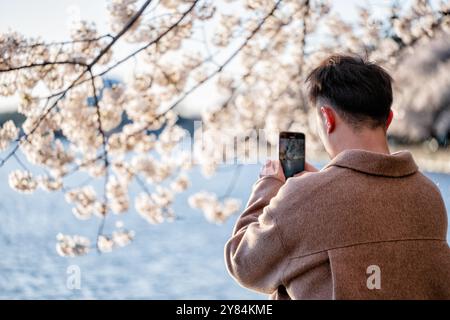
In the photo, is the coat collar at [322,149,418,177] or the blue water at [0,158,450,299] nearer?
the coat collar at [322,149,418,177]

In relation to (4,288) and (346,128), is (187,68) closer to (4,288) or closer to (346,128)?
(346,128)

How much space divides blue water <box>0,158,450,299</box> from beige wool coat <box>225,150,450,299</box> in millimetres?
7999

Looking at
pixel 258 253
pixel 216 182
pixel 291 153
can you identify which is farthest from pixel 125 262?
pixel 258 253

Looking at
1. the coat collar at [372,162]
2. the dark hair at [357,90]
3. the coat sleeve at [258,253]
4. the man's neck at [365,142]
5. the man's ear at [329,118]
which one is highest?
the dark hair at [357,90]

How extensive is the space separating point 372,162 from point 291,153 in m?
0.22

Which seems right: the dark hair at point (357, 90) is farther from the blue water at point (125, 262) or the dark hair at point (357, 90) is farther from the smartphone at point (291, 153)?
the blue water at point (125, 262)

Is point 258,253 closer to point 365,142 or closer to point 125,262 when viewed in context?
point 365,142

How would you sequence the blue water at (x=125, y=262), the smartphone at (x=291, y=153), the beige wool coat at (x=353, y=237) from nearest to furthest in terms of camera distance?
1. the beige wool coat at (x=353, y=237)
2. the smartphone at (x=291, y=153)
3. the blue water at (x=125, y=262)

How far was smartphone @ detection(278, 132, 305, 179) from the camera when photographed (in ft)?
3.59

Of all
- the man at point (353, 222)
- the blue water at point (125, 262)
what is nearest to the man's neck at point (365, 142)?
the man at point (353, 222)

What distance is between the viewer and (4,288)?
39.6 ft

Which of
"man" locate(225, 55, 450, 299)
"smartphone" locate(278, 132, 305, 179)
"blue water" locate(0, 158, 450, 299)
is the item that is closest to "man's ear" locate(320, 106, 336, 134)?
"man" locate(225, 55, 450, 299)

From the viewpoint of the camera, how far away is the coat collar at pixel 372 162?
917 millimetres

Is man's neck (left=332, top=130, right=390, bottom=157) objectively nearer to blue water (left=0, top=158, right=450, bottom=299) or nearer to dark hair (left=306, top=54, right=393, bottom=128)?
dark hair (left=306, top=54, right=393, bottom=128)
